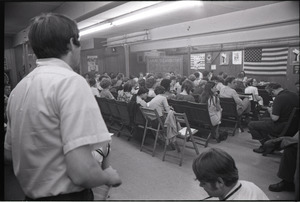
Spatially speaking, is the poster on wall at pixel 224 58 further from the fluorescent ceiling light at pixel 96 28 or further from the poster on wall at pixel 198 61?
the fluorescent ceiling light at pixel 96 28

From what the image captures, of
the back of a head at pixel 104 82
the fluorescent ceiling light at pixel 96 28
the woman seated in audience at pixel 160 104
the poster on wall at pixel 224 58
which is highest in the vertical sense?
the fluorescent ceiling light at pixel 96 28

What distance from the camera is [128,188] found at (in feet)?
9.06

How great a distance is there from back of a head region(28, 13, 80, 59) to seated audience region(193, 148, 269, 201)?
0.88m

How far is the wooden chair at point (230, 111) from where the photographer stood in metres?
3.85

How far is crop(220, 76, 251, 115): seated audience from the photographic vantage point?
3.88 m

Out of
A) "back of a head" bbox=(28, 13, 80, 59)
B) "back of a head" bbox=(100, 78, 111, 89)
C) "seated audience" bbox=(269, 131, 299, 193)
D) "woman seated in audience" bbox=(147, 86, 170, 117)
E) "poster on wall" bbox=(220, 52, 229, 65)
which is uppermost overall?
"poster on wall" bbox=(220, 52, 229, 65)


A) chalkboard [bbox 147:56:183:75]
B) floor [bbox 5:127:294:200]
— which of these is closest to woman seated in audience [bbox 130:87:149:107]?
floor [bbox 5:127:294:200]

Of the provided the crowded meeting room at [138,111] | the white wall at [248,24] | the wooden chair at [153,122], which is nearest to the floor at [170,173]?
the crowded meeting room at [138,111]

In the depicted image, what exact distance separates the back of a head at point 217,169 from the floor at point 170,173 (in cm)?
121

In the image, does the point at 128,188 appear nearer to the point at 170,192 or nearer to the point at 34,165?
the point at 170,192

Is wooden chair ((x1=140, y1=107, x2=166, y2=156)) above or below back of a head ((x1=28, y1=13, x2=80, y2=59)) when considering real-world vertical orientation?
below

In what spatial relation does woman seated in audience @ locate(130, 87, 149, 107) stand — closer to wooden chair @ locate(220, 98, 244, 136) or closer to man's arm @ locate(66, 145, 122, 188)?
wooden chair @ locate(220, 98, 244, 136)

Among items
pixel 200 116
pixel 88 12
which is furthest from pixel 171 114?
pixel 88 12

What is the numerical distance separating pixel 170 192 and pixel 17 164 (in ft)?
6.49
